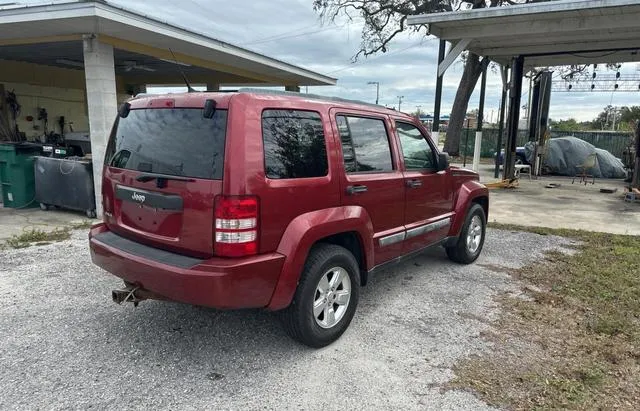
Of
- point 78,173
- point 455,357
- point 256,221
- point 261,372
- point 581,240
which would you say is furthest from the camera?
point 78,173

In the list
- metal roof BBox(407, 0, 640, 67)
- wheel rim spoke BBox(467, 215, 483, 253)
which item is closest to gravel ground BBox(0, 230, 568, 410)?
wheel rim spoke BBox(467, 215, 483, 253)

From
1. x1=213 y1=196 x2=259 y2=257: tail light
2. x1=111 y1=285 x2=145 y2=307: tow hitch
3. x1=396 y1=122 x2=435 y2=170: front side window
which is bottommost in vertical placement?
x1=111 y1=285 x2=145 y2=307: tow hitch

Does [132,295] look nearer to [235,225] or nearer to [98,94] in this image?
[235,225]

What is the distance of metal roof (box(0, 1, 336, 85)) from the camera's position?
643 centimetres

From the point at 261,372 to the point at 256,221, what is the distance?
1054 millimetres

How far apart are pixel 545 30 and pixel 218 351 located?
9.95 metres

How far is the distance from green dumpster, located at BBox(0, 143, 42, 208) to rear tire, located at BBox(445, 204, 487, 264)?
24.3ft

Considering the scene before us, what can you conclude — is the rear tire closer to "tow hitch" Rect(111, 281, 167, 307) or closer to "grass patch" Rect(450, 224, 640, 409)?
"grass patch" Rect(450, 224, 640, 409)

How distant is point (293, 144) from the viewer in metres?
3.07

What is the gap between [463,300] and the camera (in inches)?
173

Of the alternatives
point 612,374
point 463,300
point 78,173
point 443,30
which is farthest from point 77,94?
point 612,374

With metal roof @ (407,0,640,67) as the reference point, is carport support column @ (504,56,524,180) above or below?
below

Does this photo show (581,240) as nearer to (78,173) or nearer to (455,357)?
(455,357)


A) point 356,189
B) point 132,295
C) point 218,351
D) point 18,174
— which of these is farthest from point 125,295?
point 18,174
